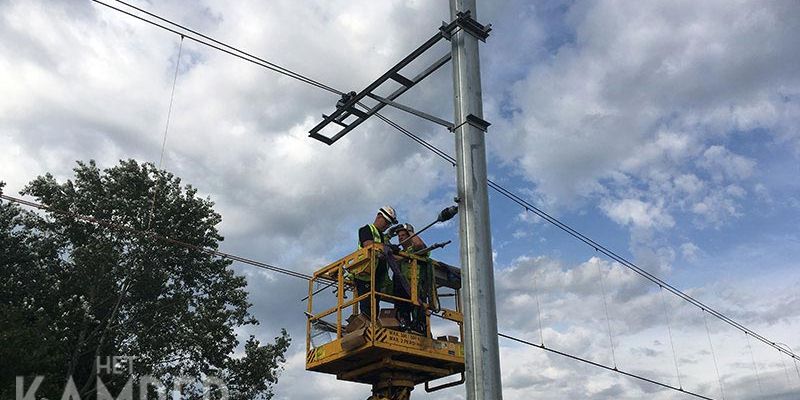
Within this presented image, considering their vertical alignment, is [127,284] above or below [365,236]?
above

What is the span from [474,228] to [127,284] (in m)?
30.0

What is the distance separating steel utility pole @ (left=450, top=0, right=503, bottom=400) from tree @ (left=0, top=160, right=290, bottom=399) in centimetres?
2670

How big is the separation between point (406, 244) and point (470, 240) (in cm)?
455

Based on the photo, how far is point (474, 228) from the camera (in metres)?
7.93

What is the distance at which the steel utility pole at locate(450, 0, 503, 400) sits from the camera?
7406 mm

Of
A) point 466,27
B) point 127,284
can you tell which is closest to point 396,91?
point 466,27

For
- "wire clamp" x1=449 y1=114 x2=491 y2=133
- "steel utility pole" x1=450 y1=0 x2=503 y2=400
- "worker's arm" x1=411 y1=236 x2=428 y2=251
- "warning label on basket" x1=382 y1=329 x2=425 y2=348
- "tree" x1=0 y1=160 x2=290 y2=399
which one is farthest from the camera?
"tree" x1=0 y1=160 x2=290 y2=399

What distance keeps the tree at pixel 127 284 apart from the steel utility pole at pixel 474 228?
2670 centimetres

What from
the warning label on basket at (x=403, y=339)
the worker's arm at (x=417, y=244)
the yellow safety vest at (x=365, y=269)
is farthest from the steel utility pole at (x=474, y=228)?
the worker's arm at (x=417, y=244)

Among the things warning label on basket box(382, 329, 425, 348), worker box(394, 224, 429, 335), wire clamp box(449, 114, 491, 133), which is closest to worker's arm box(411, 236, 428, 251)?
worker box(394, 224, 429, 335)

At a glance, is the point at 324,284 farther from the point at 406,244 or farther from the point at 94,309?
the point at 94,309

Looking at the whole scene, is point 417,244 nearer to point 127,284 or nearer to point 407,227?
point 407,227

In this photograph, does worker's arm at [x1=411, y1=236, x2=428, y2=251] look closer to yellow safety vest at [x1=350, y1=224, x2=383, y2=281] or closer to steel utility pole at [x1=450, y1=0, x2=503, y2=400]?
yellow safety vest at [x1=350, y1=224, x2=383, y2=281]

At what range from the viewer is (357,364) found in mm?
11781
